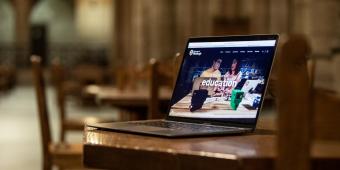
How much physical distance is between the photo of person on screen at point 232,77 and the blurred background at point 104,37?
418mm

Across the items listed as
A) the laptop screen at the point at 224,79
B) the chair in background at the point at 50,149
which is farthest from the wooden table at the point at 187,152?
the chair in background at the point at 50,149

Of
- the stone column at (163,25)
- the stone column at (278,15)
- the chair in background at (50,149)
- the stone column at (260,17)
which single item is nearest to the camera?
the chair in background at (50,149)

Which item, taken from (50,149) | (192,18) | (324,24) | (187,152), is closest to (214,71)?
(187,152)

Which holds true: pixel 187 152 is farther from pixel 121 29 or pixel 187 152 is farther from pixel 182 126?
pixel 121 29

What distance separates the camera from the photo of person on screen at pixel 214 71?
1857 mm

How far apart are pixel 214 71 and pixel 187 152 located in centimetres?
53

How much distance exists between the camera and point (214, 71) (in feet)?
6.12

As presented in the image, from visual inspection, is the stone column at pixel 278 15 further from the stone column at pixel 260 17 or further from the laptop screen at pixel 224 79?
the laptop screen at pixel 224 79

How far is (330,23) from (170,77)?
3.98 m

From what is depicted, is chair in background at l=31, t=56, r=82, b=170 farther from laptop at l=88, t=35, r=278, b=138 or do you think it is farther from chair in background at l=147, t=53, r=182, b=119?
laptop at l=88, t=35, r=278, b=138

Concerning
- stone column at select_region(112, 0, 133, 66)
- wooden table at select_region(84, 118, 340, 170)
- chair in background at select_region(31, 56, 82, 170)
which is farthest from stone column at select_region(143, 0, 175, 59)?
wooden table at select_region(84, 118, 340, 170)

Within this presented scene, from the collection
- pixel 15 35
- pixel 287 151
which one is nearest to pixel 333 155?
pixel 287 151

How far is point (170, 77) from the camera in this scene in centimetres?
310

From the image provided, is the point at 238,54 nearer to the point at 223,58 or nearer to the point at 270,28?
the point at 223,58
